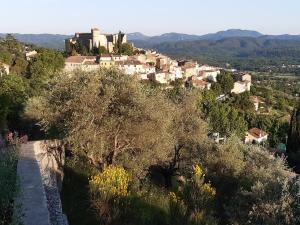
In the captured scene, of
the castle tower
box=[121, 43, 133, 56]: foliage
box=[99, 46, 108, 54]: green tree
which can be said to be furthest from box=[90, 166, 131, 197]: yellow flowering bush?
the castle tower

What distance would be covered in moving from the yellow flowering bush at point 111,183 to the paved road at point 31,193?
5.17 feet

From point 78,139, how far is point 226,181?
7.11 meters

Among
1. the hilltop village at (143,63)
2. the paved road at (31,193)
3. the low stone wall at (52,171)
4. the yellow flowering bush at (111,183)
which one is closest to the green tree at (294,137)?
the low stone wall at (52,171)

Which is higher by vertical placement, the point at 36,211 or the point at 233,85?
the point at 36,211

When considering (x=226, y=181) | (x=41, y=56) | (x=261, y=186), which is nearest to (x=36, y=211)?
(x=261, y=186)

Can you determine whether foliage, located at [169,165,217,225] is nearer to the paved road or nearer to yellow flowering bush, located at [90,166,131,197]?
yellow flowering bush, located at [90,166,131,197]

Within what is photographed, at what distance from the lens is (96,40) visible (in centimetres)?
8569

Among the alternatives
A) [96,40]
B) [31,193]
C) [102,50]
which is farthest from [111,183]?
[96,40]

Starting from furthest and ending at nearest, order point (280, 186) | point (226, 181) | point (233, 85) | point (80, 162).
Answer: point (233, 85) → point (226, 181) → point (80, 162) → point (280, 186)

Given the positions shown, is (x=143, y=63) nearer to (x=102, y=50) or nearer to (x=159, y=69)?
(x=159, y=69)

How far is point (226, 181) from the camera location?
17.5m

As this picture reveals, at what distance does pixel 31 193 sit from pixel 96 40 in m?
78.7

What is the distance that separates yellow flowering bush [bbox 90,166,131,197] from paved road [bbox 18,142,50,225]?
1.58 metres

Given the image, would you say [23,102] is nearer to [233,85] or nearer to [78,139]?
[78,139]
